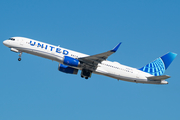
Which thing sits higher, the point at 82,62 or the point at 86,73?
the point at 82,62

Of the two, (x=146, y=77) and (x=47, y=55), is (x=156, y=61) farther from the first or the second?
(x=47, y=55)

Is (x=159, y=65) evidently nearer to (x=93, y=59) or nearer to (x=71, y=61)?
(x=93, y=59)

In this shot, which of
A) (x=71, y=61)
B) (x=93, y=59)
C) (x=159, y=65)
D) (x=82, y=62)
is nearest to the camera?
(x=71, y=61)

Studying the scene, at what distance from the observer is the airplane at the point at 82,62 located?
46316 millimetres

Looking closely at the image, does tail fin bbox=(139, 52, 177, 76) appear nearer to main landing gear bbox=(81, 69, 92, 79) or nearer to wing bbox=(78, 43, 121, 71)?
wing bbox=(78, 43, 121, 71)

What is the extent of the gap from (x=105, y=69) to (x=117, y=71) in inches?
86.7

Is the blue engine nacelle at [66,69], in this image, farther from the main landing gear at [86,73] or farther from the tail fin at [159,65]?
the tail fin at [159,65]

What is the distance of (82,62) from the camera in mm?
46875

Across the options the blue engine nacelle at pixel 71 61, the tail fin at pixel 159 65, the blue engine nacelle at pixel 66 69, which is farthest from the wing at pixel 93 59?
the tail fin at pixel 159 65

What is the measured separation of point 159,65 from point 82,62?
54.3 ft

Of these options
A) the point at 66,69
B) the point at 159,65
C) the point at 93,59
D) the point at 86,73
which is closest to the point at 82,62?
the point at 93,59

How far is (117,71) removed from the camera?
47.9m

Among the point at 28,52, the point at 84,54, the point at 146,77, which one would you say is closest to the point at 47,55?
the point at 28,52

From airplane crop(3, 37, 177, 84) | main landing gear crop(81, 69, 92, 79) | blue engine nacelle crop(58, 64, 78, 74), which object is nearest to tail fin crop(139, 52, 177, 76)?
airplane crop(3, 37, 177, 84)
